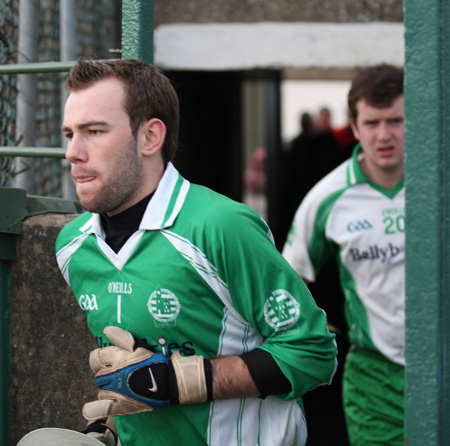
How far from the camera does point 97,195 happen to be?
2.20 metres

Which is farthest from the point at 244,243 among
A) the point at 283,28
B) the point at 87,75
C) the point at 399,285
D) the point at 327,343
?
the point at 283,28

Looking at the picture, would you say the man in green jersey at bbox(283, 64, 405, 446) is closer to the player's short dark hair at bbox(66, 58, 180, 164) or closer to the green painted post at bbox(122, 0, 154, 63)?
the green painted post at bbox(122, 0, 154, 63)

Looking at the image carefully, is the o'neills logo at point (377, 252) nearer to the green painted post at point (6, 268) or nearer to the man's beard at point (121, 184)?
the green painted post at point (6, 268)

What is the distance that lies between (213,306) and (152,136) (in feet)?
1.72

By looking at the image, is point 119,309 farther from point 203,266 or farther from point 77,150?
point 77,150

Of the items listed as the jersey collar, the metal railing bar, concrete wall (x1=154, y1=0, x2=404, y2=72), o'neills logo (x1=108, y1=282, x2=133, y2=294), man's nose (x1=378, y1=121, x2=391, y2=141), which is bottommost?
o'neills logo (x1=108, y1=282, x2=133, y2=294)

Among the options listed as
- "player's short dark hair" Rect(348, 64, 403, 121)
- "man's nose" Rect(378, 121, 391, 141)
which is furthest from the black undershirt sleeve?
"player's short dark hair" Rect(348, 64, 403, 121)

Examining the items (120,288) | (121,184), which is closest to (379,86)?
(121,184)

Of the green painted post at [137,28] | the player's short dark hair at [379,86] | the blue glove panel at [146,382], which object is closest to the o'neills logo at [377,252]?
the player's short dark hair at [379,86]

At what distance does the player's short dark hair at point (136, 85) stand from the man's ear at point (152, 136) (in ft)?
0.06

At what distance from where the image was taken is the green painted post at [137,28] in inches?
99.8

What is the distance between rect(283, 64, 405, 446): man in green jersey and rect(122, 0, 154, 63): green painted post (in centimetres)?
162

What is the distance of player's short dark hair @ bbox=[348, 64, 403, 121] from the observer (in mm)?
3869

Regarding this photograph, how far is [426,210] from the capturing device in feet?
5.75
